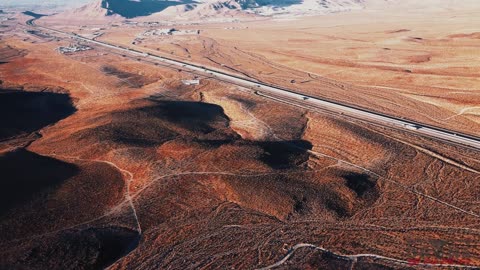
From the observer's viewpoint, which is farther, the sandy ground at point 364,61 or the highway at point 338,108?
the sandy ground at point 364,61

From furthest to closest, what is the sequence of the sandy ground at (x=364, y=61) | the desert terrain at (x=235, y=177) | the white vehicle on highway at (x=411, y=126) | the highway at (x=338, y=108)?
1. the sandy ground at (x=364, y=61)
2. the white vehicle on highway at (x=411, y=126)
3. the highway at (x=338, y=108)
4. the desert terrain at (x=235, y=177)

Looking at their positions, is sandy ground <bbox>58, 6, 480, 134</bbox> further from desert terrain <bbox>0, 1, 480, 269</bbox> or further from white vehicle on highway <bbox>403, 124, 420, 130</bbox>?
white vehicle on highway <bbox>403, 124, 420, 130</bbox>

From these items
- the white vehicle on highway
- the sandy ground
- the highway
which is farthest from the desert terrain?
the white vehicle on highway

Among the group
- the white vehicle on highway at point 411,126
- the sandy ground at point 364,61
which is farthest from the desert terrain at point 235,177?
the white vehicle on highway at point 411,126

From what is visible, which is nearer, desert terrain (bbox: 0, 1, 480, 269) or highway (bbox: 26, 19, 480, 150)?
desert terrain (bbox: 0, 1, 480, 269)

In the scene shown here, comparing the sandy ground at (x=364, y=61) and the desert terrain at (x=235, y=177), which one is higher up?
the sandy ground at (x=364, y=61)

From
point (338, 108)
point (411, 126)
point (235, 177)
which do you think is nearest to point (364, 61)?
point (338, 108)

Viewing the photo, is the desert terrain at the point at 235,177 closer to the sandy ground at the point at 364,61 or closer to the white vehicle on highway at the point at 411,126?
the sandy ground at the point at 364,61

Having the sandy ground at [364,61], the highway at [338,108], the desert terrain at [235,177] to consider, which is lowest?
the desert terrain at [235,177]

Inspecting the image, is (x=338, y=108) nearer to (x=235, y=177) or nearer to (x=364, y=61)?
(x=235, y=177)
